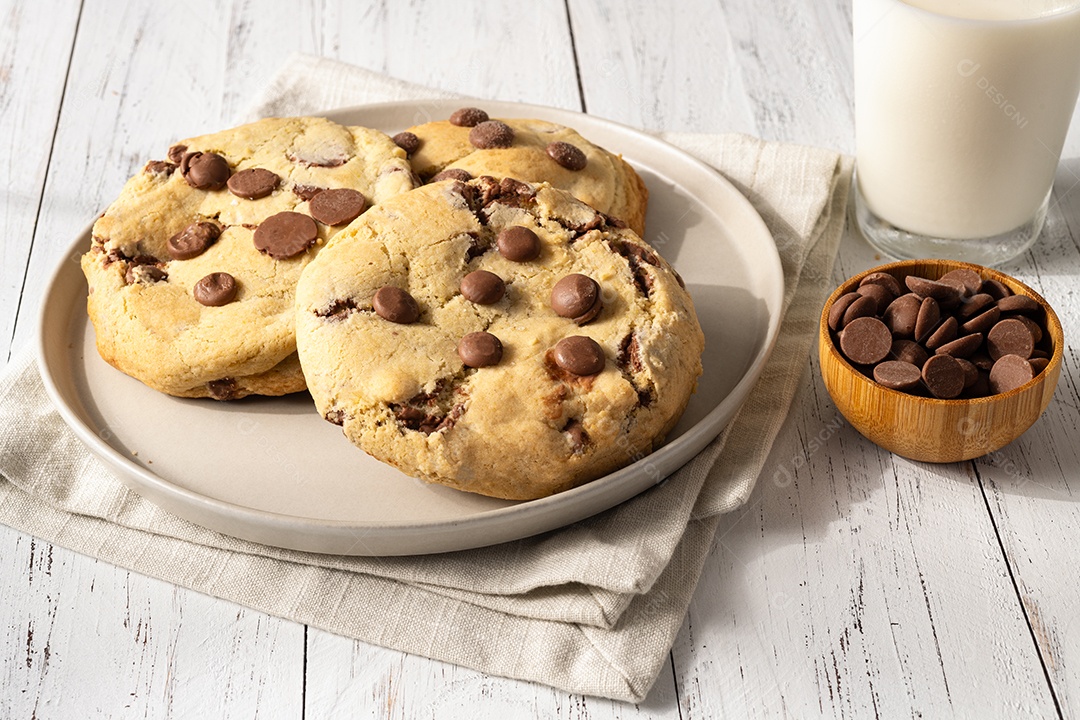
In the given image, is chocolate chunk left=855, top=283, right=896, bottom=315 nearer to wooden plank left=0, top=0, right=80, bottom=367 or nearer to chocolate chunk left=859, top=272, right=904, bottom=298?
chocolate chunk left=859, top=272, right=904, bottom=298

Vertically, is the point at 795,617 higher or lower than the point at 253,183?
lower

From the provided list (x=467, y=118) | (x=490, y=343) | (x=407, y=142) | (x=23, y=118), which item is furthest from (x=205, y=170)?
(x=23, y=118)

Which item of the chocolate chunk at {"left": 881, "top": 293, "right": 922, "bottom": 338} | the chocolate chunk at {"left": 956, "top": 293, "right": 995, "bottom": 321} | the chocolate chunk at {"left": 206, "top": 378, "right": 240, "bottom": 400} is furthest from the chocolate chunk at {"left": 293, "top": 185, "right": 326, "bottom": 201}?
the chocolate chunk at {"left": 956, "top": 293, "right": 995, "bottom": 321}

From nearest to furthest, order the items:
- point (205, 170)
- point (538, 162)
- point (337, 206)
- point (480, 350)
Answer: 1. point (480, 350)
2. point (337, 206)
3. point (205, 170)
4. point (538, 162)

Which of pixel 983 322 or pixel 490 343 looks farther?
pixel 983 322

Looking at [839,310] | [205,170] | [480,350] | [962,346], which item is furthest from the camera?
[205,170]

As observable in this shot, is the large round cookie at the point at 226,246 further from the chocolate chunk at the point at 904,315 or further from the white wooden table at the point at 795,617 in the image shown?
the chocolate chunk at the point at 904,315

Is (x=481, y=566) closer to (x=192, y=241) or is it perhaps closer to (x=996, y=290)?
(x=192, y=241)

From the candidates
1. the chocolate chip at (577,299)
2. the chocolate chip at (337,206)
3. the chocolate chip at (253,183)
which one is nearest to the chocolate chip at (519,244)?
the chocolate chip at (577,299)
